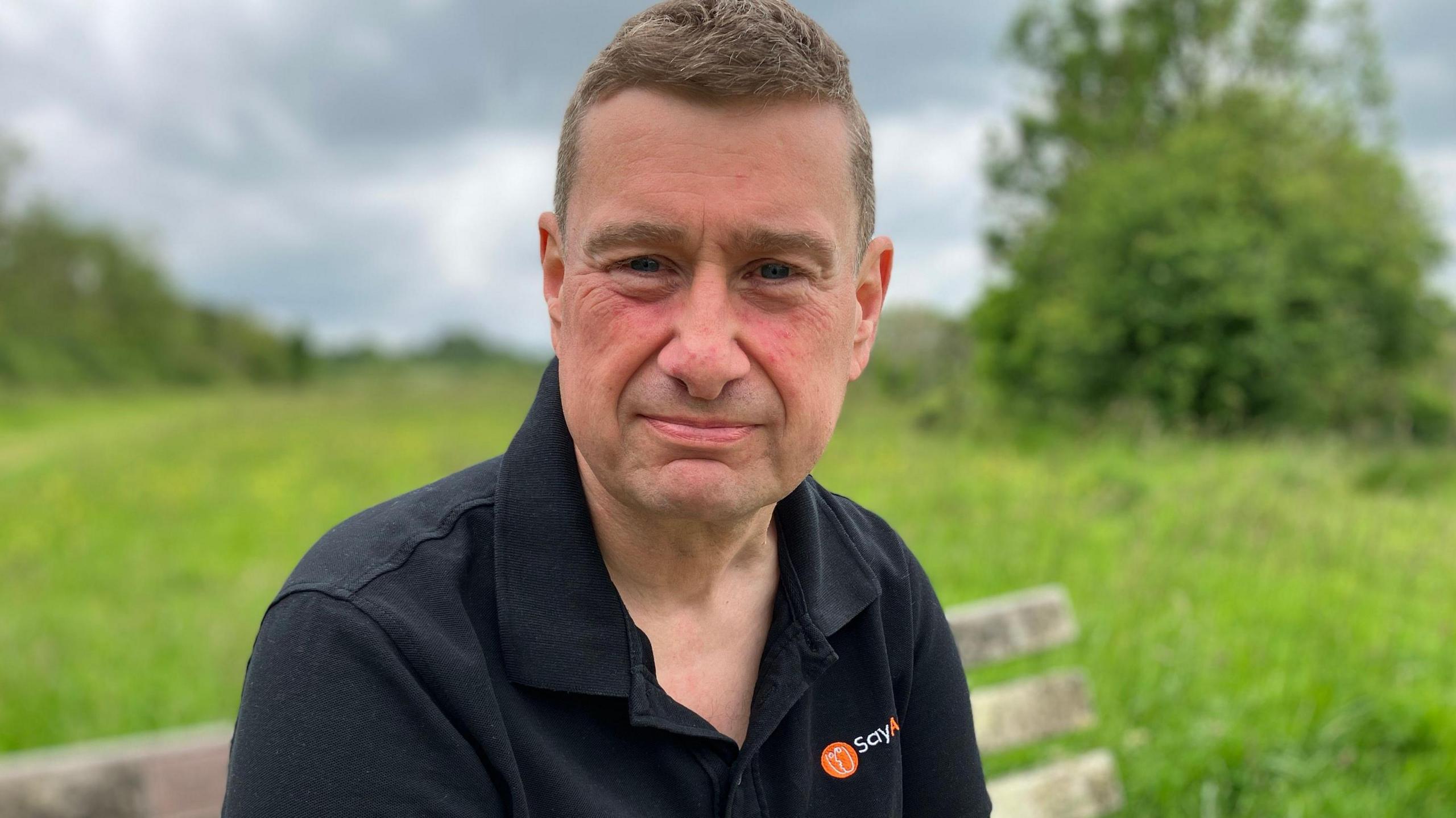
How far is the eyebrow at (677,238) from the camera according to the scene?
5.11 feet

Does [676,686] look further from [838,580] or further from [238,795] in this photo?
[238,795]

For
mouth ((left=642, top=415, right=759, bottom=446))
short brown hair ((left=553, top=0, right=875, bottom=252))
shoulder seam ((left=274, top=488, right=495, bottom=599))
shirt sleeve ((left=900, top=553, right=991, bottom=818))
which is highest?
short brown hair ((left=553, top=0, right=875, bottom=252))

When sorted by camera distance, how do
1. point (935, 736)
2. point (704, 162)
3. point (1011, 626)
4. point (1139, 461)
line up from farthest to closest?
point (1139, 461), point (1011, 626), point (935, 736), point (704, 162)

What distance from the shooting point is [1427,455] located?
13.7 m

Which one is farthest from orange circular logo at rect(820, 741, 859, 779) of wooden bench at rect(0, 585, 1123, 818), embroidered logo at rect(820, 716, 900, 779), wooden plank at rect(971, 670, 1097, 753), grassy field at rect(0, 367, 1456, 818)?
grassy field at rect(0, 367, 1456, 818)

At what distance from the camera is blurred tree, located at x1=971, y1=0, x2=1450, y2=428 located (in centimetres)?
1588

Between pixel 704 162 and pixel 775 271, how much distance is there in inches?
7.9

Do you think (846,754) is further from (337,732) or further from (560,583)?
(337,732)

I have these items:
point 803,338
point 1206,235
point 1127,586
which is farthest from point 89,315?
point 803,338

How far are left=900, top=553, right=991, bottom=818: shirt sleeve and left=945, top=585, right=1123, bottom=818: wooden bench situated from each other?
1453 millimetres

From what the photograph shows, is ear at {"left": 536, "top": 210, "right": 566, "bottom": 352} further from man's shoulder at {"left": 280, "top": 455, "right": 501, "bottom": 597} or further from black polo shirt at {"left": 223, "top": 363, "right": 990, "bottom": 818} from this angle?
man's shoulder at {"left": 280, "top": 455, "right": 501, "bottom": 597}

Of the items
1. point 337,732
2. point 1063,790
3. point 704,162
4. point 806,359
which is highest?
point 704,162

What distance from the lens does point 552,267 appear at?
1828 millimetres

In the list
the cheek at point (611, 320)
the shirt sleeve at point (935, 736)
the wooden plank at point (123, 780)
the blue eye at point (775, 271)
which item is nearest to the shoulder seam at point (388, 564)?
the cheek at point (611, 320)
